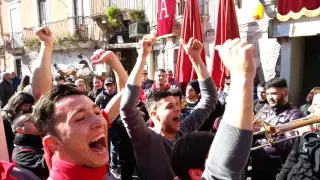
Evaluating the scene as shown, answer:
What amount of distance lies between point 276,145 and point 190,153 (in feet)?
6.39

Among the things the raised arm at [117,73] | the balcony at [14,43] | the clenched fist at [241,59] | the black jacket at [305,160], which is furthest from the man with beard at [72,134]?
the balcony at [14,43]

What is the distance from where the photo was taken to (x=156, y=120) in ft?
7.59

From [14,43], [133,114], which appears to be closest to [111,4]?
[14,43]

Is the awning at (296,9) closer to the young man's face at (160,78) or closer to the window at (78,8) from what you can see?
the young man's face at (160,78)

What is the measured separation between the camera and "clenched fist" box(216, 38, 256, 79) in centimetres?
108

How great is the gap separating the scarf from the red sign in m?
8.33

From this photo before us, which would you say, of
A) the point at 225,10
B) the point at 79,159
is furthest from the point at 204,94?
the point at 225,10

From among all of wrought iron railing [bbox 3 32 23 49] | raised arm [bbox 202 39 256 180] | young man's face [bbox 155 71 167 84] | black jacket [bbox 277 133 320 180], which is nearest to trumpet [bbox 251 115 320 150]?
black jacket [bbox 277 133 320 180]

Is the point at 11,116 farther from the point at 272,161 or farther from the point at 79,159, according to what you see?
the point at 272,161

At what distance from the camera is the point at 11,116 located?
8.79 feet

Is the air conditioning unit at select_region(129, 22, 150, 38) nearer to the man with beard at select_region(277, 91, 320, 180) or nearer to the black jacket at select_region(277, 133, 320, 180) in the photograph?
the man with beard at select_region(277, 91, 320, 180)

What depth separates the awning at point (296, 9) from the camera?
600 centimetres

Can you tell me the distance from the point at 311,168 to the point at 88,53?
48.4ft

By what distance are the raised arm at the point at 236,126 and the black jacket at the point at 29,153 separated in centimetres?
136
